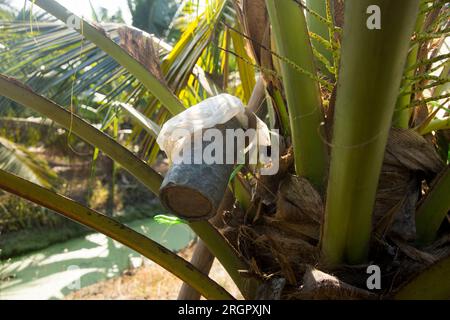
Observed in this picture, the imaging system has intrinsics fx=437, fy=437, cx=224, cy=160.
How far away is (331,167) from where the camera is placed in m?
0.92

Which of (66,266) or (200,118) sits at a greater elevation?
(200,118)

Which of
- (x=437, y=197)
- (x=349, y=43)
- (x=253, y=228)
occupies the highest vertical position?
(x=349, y=43)

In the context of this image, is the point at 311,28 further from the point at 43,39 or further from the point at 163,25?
the point at 163,25

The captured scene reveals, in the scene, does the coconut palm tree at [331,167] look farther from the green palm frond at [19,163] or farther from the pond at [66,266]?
the green palm frond at [19,163]

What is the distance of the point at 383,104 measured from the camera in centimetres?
77

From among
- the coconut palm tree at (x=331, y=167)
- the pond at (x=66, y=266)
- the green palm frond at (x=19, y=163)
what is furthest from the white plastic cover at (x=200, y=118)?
the green palm frond at (x=19, y=163)

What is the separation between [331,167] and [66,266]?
555cm

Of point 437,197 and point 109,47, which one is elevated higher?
point 109,47

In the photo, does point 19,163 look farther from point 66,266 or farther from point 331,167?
point 331,167

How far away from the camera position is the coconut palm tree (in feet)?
2.56

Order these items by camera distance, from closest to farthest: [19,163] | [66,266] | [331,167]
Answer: [331,167]
[19,163]
[66,266]

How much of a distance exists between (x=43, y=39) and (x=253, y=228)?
4.62ft

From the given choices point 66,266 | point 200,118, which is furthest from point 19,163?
point 200,118
